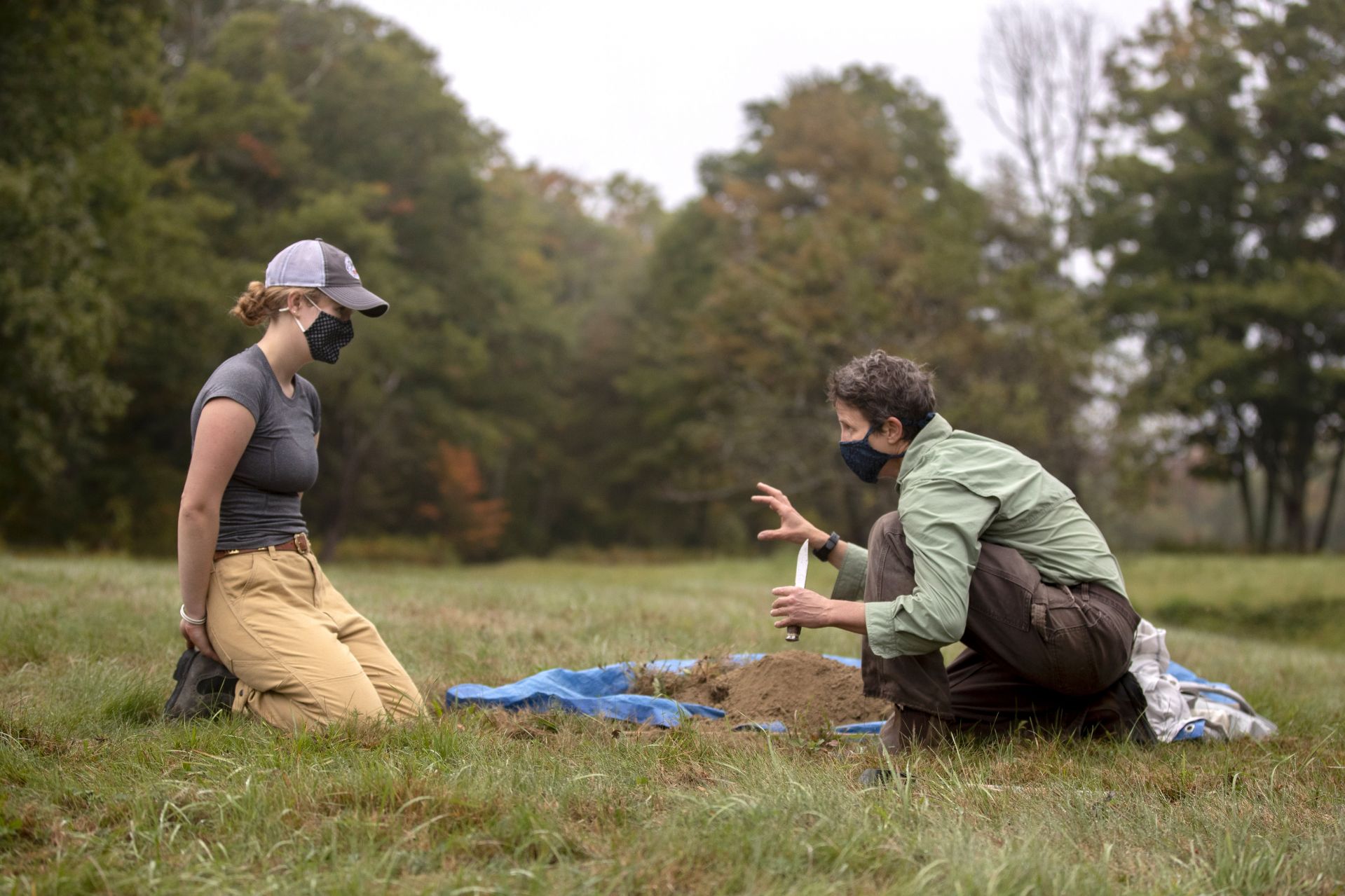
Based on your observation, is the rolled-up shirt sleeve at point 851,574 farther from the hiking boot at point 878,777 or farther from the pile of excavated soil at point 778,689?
the hiking boot at point 878,777

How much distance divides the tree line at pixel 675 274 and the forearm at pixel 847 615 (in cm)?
1535

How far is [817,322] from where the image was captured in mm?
24766

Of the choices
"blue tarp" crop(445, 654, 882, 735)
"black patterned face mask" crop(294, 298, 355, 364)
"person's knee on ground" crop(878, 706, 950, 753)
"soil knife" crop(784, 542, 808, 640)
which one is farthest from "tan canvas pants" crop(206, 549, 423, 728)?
"person's knee on ground" crop(878, 706, 950, 753)

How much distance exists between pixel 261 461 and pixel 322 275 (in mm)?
797

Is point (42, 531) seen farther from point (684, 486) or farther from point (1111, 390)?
point (1111, 390)

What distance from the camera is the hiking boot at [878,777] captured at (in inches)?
133

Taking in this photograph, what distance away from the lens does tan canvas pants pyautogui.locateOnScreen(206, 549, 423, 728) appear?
13.6ft

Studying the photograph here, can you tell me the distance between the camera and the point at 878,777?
139 inches

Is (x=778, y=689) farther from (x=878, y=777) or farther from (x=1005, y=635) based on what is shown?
(x=878, y=777)

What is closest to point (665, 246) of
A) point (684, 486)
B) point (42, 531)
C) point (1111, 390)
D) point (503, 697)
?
point (684, 486)

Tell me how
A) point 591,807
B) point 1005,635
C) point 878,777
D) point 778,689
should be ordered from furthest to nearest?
point 778,689, point 1005,635, point 878,777, point 591,807

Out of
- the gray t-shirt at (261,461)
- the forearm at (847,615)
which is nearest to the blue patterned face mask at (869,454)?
the forearm at (847,615)

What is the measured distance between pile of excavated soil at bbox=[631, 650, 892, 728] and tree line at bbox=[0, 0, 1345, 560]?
47.2 ft

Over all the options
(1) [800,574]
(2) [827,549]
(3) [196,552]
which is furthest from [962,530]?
(3) [196,552]
